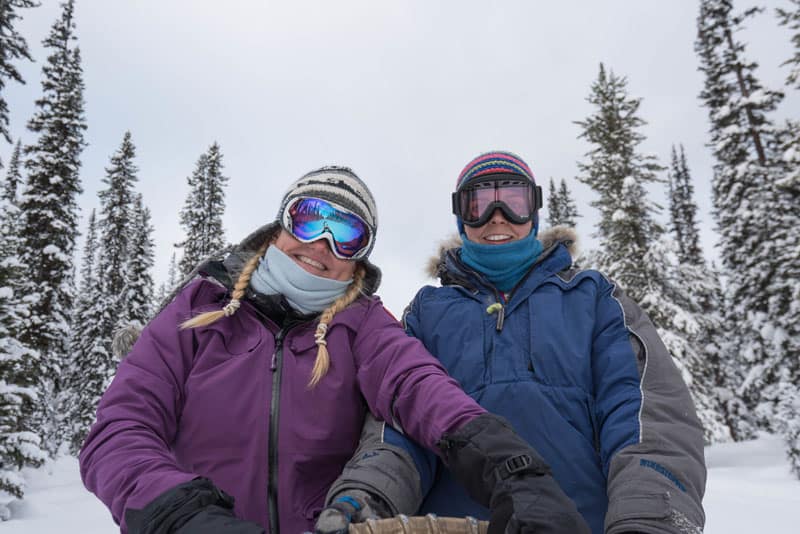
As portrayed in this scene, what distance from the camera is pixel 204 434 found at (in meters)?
2.50

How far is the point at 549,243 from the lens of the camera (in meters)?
3.48

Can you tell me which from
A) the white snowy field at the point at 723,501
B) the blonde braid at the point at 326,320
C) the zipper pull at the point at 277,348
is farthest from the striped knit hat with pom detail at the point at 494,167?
the white snowy field at the point at 723,501

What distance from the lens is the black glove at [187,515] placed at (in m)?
1.69

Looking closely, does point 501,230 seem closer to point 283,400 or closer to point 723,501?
point 283,400

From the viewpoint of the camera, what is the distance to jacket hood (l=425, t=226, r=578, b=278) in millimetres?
3506

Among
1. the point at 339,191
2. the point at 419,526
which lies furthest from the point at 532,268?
the point at 419,526

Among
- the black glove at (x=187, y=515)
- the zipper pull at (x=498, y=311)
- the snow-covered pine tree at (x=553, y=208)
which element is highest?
the snow-covered pine tree at (x=553, y=208)

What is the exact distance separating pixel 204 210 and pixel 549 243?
2729 cm

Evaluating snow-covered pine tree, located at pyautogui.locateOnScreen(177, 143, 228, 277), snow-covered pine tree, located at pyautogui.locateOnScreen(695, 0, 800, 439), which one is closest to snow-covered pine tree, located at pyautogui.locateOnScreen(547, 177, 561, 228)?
snow-covered pine tree, located at pyautogui.locateOnScreen(695, 0, 800, 439)

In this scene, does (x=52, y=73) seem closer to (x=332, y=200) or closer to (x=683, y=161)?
(x=332, y=200)

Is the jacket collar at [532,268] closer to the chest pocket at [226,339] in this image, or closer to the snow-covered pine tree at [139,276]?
the chest pocket at [226,339]

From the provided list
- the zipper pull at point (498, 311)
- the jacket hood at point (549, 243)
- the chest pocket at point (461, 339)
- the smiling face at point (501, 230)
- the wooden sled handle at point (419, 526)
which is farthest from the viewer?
the jacket hood at point (549, 243)

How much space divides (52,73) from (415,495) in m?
26.2

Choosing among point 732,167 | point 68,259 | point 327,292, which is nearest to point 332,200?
point 327,292
